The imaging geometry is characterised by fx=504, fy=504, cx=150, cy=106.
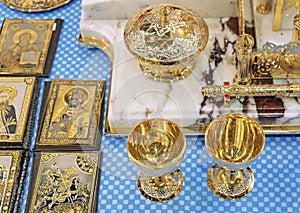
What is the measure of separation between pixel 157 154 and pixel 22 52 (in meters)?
0.37

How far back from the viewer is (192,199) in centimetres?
78

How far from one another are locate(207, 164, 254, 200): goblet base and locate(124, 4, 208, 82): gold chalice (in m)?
0.18

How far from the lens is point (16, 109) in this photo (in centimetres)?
89

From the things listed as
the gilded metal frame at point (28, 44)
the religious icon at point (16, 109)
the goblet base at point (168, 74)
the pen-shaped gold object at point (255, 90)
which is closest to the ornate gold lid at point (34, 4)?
the gilded metal frame at point (28, 44)

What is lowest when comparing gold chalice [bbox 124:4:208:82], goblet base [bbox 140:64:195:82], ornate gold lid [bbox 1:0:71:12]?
goblet base [bbox 140:64:195:82]

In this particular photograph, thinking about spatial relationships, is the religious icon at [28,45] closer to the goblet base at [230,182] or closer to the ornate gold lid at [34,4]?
the ornate gold lid at [34,4]

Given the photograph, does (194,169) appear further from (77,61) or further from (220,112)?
(77,61)

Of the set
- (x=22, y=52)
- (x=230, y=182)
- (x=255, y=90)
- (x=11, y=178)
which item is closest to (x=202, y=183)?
(x=230, y=182)

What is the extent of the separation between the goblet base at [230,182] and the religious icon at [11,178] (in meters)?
0.30

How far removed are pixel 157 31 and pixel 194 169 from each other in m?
0.24

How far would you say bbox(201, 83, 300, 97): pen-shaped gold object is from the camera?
795 millimetres

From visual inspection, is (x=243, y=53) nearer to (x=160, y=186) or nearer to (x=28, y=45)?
(x=160, y=186)

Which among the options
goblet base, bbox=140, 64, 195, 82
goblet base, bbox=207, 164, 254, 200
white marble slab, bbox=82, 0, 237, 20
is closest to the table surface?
goblet base, bbox=207, 164, 254, 200

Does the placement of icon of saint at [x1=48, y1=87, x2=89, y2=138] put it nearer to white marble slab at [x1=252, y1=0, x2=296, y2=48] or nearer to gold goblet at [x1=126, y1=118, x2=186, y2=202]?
gold goblet at [x1=126, y1=118, x2=186, y2=202]
